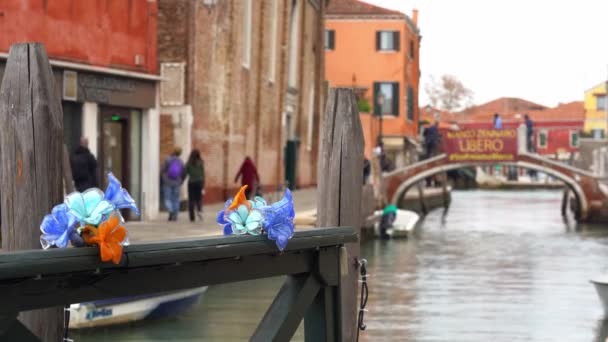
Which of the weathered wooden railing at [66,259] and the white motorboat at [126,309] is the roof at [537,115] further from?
the weathered wooden railing at [66,259]

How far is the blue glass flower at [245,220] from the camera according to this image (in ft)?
18.1

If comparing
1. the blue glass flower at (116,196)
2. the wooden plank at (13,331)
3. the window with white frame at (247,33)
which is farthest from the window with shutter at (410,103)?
the wooden plank at (13,331)

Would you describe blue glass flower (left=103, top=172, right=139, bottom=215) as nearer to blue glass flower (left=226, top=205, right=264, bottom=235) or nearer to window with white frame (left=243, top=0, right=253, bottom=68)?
blue glass flower (left=226, top=205, right=264, bottom=235)

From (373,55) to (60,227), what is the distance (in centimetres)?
4544

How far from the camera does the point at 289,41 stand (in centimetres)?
3488

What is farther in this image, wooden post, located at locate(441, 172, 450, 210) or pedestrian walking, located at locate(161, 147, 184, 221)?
wooden post, located at locate(441, 172, 450, 210)

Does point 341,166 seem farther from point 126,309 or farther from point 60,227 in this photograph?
point 126,309

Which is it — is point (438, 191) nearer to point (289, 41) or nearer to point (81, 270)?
point (289, 41)

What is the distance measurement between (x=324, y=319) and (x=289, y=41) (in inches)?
1143

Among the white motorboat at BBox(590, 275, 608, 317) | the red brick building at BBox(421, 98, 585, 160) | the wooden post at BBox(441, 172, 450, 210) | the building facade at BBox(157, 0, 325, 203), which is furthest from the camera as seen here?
the red brick building at BBox(421, 98, 585, 160)

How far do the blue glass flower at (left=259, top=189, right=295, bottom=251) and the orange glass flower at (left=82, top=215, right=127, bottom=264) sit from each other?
105 cm

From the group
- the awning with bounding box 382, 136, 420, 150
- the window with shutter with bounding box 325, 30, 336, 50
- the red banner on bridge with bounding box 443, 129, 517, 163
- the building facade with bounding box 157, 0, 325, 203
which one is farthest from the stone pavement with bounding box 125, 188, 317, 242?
the awning with bounding box 382, 136, 420, 150

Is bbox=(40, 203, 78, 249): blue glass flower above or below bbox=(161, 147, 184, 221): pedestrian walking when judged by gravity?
above

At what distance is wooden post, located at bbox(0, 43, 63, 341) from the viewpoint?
5.18 m
